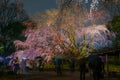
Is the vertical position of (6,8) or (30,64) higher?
(6,8)

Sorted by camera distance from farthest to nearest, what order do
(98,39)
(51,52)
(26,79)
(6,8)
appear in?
(6,8) < (98,39) < (51,52) < (26,79)

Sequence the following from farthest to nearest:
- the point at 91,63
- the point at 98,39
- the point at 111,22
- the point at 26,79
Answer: the point at 111,22 → the point at 98,39 → the point at 26,79 → the point at 91,63

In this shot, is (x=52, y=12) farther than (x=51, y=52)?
Yes

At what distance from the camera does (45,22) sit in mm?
34719

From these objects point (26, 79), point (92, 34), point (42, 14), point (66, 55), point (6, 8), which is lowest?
point (26, 79)

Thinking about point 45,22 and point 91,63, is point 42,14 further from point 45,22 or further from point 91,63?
point 91,63

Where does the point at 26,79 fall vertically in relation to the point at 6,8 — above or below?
below

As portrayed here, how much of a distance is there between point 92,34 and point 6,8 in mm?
23624

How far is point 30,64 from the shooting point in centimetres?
4069

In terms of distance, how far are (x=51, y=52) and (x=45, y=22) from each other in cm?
390

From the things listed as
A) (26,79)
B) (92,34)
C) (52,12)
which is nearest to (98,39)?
(92,34)

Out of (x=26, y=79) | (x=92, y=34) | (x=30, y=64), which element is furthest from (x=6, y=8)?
(x=26, y=79)

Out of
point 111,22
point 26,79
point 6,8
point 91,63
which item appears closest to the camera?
point 91,63

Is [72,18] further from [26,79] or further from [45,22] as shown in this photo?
[26,79]
